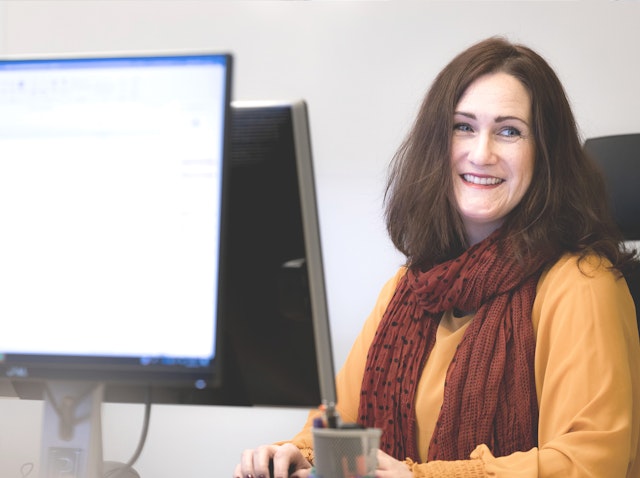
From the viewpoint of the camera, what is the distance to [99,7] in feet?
9.18

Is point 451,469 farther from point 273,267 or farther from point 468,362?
point 273,267

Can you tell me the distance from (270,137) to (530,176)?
857 millimetres

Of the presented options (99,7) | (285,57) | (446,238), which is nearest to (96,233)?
(446,238)

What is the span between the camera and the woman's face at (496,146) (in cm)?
155

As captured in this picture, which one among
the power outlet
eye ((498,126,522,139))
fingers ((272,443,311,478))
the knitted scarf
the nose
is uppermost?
eye ((498,126,522,139))

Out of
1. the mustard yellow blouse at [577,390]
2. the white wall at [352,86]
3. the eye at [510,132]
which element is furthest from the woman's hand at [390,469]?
the white wall at [352,86]

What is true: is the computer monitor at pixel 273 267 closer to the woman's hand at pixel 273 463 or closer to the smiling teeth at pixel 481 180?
the woman's hand at pixel 273 463

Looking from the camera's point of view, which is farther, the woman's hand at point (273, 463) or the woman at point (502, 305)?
the woman at point (502, 305)

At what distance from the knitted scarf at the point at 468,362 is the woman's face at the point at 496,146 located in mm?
81

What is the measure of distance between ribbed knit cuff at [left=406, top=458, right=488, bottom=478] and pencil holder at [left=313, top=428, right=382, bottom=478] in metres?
0.53

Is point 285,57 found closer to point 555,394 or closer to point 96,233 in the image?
point 555,394

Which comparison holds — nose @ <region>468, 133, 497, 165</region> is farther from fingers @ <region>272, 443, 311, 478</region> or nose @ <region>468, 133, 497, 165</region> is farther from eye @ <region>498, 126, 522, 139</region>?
fingers @ <region>272, 443, 311, 478</region>

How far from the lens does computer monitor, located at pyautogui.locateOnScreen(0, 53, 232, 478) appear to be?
796 millimetres

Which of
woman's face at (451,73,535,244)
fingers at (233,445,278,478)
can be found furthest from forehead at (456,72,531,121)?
fingers at (233,445,278,478)
